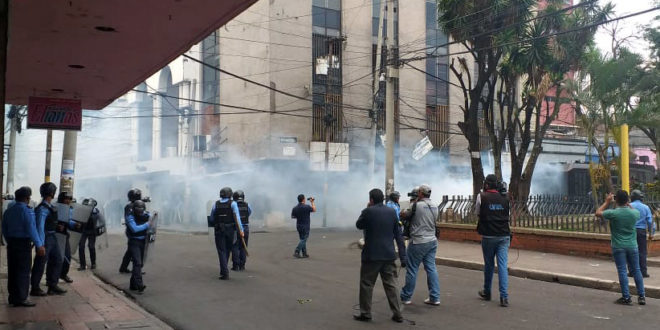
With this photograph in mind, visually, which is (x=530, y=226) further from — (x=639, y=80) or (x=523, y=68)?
(x=639, y=80)

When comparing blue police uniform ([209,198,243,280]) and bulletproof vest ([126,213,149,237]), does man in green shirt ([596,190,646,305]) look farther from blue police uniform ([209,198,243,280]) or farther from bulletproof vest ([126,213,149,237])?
bulletproof vest ([126,213,149,237])

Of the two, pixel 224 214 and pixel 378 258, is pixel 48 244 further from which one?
pixel 378 258

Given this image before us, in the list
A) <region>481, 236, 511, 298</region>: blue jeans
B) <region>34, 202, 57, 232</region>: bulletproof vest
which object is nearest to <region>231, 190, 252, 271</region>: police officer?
<region>34, 202, 57, 232</region>: bulletproof vest

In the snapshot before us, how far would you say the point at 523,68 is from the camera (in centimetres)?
1773

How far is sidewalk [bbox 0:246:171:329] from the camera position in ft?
20.6

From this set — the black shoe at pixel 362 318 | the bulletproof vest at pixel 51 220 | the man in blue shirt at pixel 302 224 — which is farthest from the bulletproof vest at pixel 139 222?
the man in blue shirt at pixel 302 224

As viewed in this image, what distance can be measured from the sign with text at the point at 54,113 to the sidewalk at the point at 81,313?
3.14 meters

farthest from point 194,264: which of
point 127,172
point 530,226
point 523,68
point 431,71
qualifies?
point 127,172

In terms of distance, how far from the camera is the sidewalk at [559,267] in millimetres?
9367

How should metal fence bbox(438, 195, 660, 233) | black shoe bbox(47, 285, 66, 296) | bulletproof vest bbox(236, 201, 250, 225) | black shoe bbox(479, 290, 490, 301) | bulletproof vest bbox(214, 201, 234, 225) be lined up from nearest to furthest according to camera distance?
black shoe bbox(479, 290, 490, 301)
black shoe bbox(47, 285, 66, 296)
bulletproof vest bbox(214, 201, 234, 225)
bulletproof vest bbox(236, 201, 250, 225)
metal fence bbox(438, 195, 660, 233)

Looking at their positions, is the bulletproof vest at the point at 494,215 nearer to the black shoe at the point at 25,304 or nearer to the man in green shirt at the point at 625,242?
the man in green shirt at the point at 625,242

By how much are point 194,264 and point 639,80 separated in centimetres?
1522

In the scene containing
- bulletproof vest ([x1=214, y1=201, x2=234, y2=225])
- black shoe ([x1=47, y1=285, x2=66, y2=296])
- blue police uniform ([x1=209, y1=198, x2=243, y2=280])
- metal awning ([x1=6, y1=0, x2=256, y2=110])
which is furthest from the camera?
bulletproof vest ([x1=214, y1=201, x2=234, y2=225])

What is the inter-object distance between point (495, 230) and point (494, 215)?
0.20 meters
